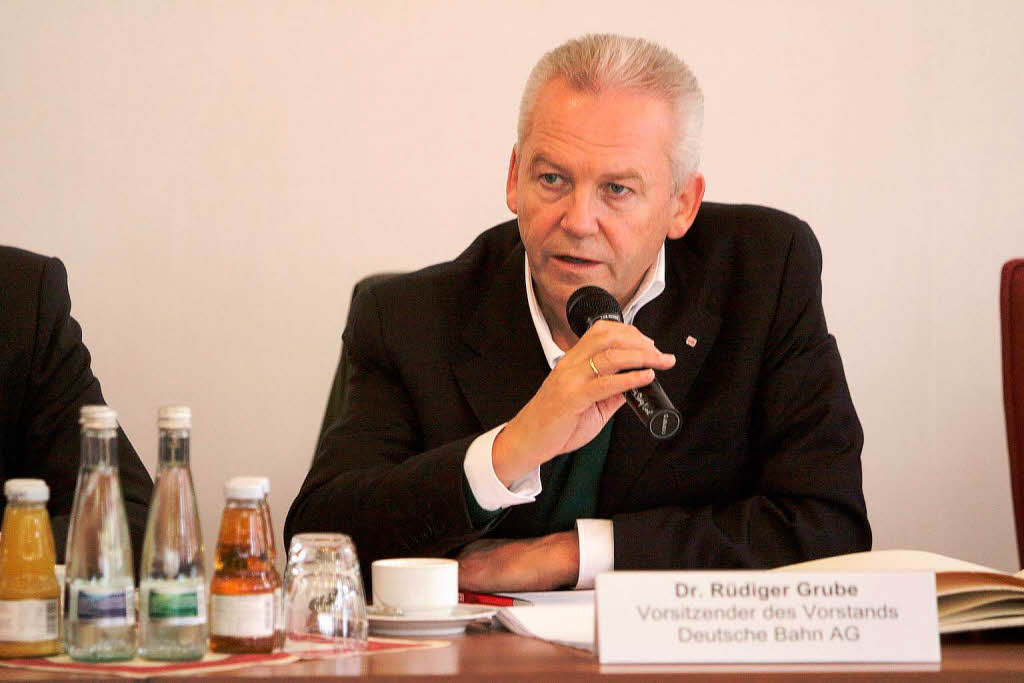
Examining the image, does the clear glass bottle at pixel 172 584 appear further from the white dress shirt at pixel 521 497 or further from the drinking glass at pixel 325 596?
the white dress shirt at pixel 521 497

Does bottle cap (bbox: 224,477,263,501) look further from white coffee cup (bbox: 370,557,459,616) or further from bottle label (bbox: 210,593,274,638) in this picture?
white coffee cup (bbox: 370,557,459,616)

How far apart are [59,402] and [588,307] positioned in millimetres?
927

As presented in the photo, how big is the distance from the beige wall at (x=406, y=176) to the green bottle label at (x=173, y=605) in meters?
2.15

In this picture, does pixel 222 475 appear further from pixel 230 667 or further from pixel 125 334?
pixel 230 667

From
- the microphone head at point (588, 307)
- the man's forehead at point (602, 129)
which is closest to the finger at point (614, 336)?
the microphone head at point (588, 307)

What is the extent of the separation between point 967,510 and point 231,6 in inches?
90.5

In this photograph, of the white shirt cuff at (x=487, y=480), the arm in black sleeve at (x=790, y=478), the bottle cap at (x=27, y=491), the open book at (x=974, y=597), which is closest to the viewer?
the bottle cap at (x=27, y=491)

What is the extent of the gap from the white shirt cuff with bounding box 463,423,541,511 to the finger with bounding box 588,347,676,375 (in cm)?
20

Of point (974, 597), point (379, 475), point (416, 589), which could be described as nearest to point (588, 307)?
point (379, 475)

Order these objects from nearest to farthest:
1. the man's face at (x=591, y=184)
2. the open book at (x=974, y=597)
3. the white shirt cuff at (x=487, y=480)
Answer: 1. the open book at (x=974, y=597)
2. the white shirt cuff at (x=487, y=480)
3. the man's face at (x=591, y=184)

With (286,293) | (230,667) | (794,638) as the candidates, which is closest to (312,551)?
(230,667)

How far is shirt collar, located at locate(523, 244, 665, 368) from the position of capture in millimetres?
2178

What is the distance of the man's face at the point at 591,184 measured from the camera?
6.53 ft

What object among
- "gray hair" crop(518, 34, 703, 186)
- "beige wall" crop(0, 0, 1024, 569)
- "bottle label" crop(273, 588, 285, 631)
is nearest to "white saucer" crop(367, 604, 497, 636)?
"bottle label" crop(273, 588, 285, 631)
